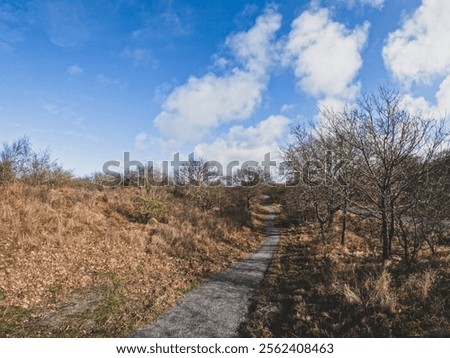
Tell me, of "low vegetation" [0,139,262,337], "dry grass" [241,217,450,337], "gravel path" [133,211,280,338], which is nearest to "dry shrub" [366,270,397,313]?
"dry grass" [241,217,450,337]

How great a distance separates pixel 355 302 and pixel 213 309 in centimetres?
391

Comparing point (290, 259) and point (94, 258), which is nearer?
point (94, 258)

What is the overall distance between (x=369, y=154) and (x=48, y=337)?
436 inches

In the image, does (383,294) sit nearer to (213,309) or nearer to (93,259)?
(213,309)

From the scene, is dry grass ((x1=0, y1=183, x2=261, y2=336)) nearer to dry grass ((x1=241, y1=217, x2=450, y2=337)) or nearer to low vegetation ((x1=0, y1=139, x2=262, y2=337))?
low vegetation ((x1=0, y1=139, x2=262, y2=337))

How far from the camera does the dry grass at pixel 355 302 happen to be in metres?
6.35

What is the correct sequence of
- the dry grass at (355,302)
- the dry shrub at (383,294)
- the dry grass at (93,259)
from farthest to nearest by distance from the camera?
the dry grass at (93,259) → the dry shrub at (383,294) → the dry grass at (355,302)

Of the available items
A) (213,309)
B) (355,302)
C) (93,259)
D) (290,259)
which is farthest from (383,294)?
(93,259)

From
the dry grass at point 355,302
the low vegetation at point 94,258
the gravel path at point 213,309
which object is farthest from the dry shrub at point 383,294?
the low vegetation at point 94,258

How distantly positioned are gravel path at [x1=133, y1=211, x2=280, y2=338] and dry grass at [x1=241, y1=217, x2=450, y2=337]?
0.45 m

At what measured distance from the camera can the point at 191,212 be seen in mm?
24281

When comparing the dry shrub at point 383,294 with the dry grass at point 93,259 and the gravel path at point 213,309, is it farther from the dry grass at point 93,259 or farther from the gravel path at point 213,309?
the dry grass at point 93,259

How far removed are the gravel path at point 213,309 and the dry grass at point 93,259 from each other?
1.68 ft

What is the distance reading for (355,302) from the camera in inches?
287
